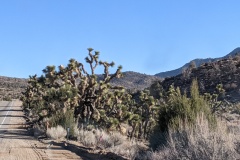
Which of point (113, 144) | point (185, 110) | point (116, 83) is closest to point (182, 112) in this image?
point (185, 110)

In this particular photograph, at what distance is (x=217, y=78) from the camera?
63875 mm

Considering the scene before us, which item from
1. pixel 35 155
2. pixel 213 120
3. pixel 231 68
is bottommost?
pixel 35 155

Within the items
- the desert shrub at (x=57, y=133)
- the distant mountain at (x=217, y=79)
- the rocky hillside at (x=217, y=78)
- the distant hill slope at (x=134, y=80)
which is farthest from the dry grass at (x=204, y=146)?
the distant hill slope at (x=134, y=80)

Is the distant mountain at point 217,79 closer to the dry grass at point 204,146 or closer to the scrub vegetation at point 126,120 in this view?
the scrub vegetation at point 126,120

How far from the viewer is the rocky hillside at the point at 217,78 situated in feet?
188

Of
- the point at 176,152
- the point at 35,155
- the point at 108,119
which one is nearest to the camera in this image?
the point at 176,152

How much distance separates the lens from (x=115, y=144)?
54.2 ft

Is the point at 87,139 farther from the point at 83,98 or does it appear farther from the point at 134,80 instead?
the point at 134,80

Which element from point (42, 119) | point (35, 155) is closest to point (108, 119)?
point (42, 119)

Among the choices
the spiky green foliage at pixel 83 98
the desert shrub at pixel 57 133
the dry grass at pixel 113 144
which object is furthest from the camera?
the spiky green foliage at pixel 83 98

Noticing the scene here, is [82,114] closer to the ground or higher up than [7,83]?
closer to the ground

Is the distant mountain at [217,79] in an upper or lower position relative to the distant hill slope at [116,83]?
lower

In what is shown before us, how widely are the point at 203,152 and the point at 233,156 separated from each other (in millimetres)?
885

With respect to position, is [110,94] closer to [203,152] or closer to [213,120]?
[213,120]
